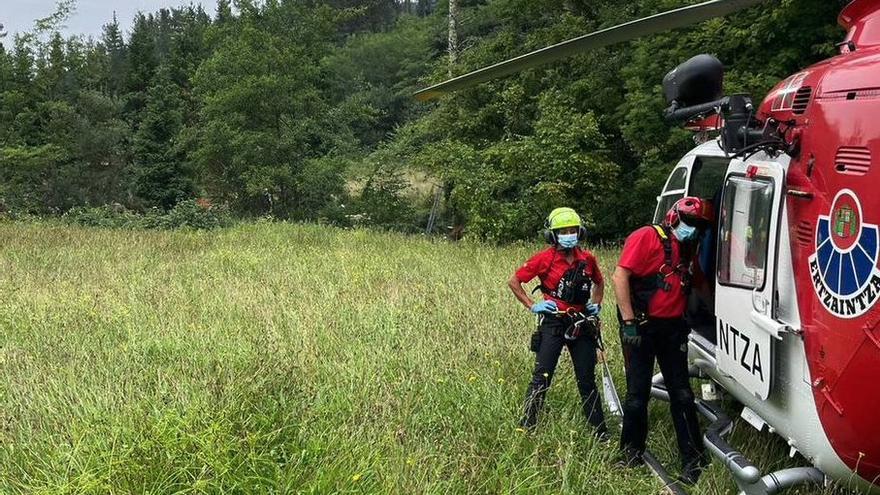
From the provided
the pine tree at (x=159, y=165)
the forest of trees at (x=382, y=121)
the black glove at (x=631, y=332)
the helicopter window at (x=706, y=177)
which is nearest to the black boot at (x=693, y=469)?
the black glove at (x=631, y=332)

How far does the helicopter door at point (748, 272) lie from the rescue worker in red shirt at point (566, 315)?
86 cm

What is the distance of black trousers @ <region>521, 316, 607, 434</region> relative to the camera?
14.6 ft

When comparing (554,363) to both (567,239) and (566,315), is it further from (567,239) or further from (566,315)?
(567,239)

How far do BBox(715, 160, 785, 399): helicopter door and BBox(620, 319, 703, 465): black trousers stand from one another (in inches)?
10.5

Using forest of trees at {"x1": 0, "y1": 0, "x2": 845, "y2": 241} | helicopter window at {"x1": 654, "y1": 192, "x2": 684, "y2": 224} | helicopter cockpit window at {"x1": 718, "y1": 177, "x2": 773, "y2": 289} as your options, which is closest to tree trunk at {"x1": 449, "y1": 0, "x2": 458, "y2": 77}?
forest of trees at {"x1": 0, "y1": 0, "x2": 845, "y2": 241}

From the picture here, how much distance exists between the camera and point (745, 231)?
11.8 ft

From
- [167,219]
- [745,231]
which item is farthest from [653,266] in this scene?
[167,219]

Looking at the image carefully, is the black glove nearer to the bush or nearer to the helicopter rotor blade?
the helicopter rotor blade

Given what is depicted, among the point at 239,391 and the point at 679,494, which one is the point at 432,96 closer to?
the point at 239,391

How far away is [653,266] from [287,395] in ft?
8.57

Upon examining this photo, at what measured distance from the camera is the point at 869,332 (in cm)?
258

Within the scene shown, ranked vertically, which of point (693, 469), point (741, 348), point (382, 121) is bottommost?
point (693, 469)

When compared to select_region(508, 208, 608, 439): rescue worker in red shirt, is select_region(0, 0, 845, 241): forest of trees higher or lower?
higher

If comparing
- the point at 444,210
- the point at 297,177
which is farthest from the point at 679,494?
the point at 297,177
